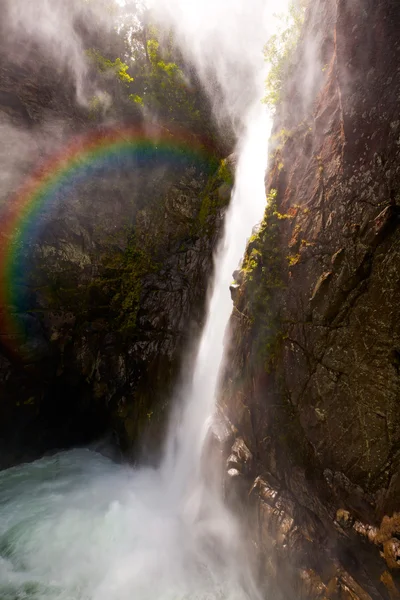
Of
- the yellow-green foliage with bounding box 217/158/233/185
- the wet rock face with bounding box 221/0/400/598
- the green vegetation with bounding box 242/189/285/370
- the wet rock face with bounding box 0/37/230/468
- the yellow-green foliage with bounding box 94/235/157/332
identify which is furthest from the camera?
the yellow-green foliage with bounding box 217/158/233/185

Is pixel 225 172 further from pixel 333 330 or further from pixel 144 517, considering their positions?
pixel 144 517

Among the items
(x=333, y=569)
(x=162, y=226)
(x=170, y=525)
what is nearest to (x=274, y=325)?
(x=333, y=569)

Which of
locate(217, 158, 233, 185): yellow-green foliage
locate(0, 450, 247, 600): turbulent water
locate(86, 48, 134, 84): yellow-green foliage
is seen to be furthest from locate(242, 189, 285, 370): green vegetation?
locate(86, 48, 134, 84): yellow-green foliage

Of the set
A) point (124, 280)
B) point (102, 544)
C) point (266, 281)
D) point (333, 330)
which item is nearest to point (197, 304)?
point (124, 280)

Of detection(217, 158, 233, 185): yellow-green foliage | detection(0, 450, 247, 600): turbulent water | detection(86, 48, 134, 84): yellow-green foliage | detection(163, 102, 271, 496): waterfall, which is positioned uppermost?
detection(86, 48, 134, 84): yellow-green foliage

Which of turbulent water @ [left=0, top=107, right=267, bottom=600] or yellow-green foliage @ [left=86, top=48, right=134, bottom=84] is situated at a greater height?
yellow-green foliage @ [left=86, top=48, right=134, bottom=84]

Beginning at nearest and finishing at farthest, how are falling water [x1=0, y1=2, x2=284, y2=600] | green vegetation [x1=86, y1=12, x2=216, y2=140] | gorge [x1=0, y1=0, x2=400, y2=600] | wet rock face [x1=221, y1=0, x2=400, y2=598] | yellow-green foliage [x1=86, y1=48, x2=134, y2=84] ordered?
wet rock face [x1=221, y1=0, x2=400, y2=598]
gorge [x1=0, y1=0, x2=400, y2=600]
falling water [x1=0, y1=2, x2=284, y2=600]
yellow-green foliage [x1=86, y1=48, x2=134, y2=84]
green vegetation [x1=86, y1=12, x2=216, y2=140]

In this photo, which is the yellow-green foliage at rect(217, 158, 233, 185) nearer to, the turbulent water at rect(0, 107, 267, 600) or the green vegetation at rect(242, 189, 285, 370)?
the turbulent water at rect(0, 107, 267, 600)

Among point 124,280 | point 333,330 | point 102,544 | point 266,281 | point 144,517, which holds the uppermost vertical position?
point 266,281
